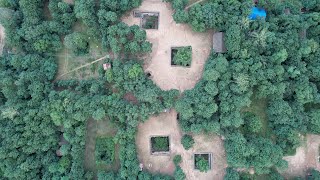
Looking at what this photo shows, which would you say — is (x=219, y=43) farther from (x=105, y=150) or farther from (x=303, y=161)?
(x=105, y=150)

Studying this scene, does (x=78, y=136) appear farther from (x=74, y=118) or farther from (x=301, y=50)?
(x=301, y=50)

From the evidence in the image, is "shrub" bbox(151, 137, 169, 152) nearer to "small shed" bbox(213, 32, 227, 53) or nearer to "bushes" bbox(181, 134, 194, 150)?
"bushes" bbox(181, 134, 194, 150)

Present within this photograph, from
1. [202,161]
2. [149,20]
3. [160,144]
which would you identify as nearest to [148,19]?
[149,20]

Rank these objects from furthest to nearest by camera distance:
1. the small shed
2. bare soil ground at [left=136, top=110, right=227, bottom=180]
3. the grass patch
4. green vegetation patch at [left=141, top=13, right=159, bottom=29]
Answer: green vegetation patch at [left=141, top=13, right=159, bottom=29], the grass patch, bare soil ground at [left=136, top=110, right=227, bottom=180], the small shed

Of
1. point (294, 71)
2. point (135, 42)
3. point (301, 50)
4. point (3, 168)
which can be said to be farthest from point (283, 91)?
point (3, 168)

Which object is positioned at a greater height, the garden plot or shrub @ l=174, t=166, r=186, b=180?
the garden plot

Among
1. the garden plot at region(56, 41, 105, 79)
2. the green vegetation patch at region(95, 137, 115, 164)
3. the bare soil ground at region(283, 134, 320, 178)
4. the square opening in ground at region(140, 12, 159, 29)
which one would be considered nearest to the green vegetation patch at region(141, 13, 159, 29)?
the square opening in ground at region(140, 12, 159, 29)
